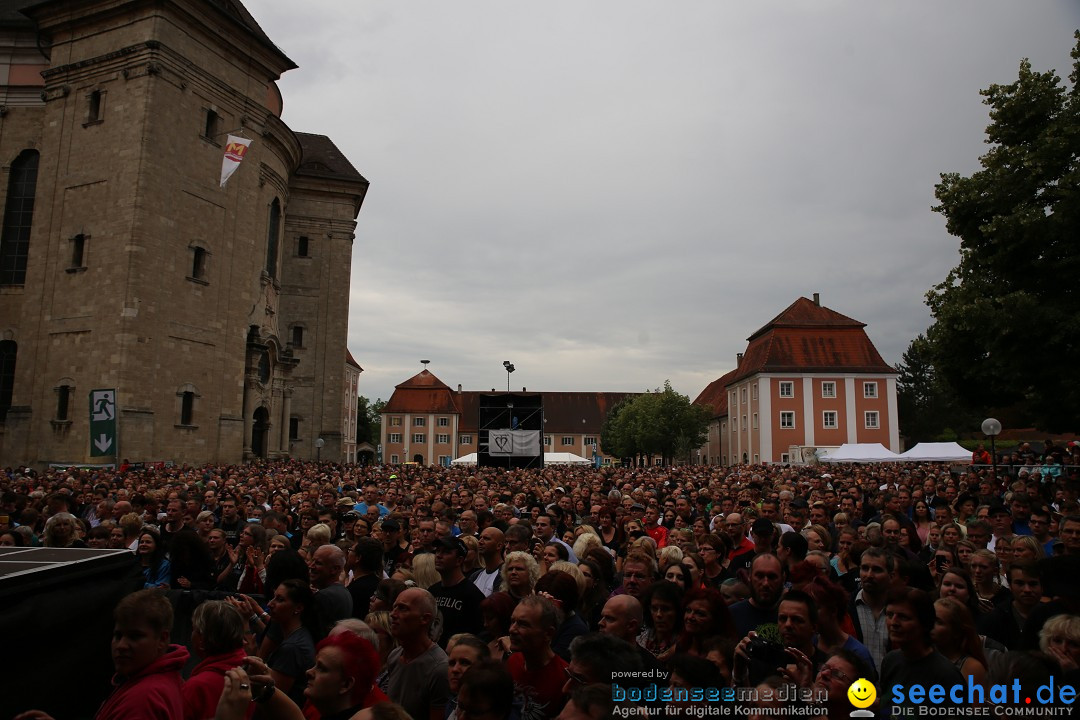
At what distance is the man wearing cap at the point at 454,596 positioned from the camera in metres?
4.95

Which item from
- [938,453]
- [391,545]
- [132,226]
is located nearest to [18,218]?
[132,226]

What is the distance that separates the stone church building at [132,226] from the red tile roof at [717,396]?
169ft

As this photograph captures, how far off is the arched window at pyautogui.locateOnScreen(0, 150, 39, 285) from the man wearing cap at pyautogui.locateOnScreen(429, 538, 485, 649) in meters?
30.9

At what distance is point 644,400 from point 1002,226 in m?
54.9

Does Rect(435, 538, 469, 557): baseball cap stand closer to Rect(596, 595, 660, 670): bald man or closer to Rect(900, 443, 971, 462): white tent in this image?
Rect(596, 595, 660, 670): bald man

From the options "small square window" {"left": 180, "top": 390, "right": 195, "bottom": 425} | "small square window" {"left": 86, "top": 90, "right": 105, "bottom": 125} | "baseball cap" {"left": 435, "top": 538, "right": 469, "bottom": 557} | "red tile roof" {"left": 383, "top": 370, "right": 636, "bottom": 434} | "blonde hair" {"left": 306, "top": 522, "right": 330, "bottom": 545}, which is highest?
"small square window" {"left": 86, "top": 90, "right": 105, "bottom": 125}

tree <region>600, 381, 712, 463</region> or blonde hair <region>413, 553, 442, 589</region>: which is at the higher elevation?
tree <region>600, 381, 712, 463</region>

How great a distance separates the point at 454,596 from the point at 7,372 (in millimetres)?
29943

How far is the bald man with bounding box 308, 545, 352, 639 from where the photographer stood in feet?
15.1

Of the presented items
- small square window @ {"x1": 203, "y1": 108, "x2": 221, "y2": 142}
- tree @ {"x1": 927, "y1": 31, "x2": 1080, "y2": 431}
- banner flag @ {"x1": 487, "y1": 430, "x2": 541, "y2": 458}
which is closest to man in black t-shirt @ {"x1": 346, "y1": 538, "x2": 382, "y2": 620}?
tree @ {"x1": 927, "y1": 31, "x2": 1080, "y2": 431}

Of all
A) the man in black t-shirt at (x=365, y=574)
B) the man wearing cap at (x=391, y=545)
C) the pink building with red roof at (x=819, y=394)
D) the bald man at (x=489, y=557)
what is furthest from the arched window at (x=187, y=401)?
the pink building with red roof at (x=819, y=394)

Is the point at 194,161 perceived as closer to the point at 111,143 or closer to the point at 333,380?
the point at 111,143

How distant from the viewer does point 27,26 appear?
2855cm

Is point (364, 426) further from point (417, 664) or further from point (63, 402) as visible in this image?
point (417, 664)
